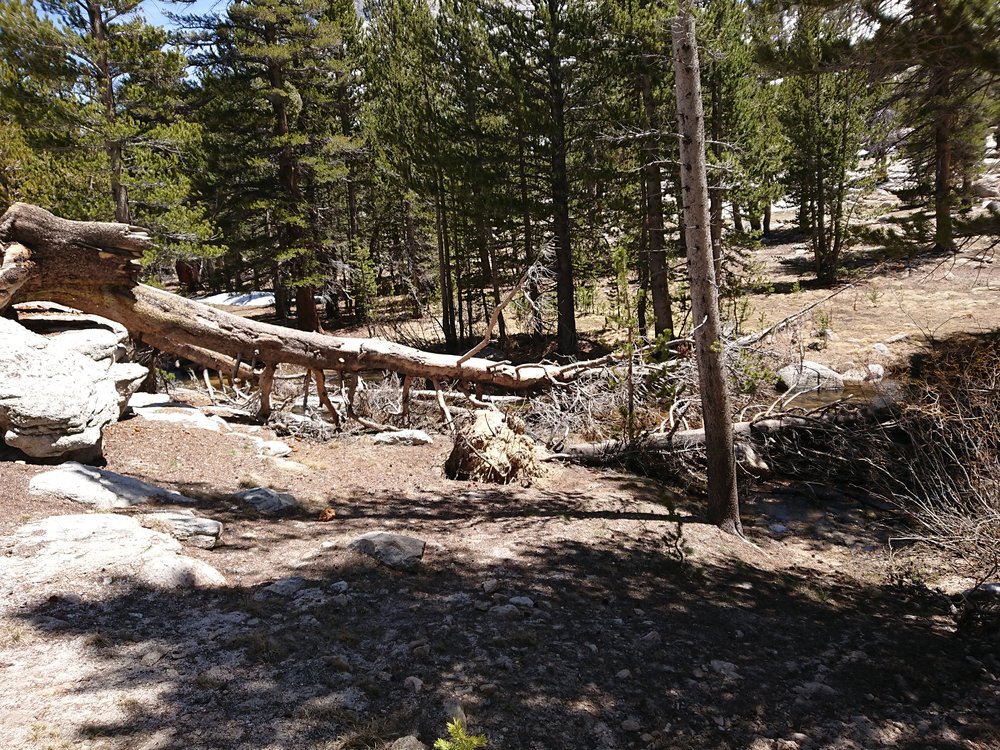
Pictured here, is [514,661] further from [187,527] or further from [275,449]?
[275,449]

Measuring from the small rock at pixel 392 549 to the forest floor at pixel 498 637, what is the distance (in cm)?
12

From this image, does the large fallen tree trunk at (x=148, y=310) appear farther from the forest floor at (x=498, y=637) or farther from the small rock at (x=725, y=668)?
the small rock at (x=725, y=668)

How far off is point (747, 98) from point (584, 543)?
14879 mm

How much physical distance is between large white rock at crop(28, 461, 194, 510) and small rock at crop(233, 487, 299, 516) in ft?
1.65

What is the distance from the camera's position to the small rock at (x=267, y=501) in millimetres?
6215

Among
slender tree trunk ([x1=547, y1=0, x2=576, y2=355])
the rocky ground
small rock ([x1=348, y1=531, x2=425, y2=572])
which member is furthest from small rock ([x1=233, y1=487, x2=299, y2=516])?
slender tree trunk ([x1=547, y1=0, x2=576, y2=355])

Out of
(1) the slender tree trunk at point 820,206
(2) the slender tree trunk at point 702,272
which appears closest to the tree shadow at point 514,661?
(2) the slender tree trunk at point 702,272

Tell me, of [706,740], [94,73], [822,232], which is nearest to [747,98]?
[822,232]

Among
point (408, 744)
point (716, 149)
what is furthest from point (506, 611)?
point (716, 149)

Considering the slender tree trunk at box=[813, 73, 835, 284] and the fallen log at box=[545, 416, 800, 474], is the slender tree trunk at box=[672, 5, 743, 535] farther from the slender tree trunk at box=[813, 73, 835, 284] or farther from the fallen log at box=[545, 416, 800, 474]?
the slender tree trunk at box=[813, 73, 835, 284]

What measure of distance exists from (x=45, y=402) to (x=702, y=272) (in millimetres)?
6066

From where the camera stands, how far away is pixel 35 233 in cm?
754

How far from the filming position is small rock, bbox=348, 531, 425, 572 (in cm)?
497

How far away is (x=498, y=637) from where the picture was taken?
4.04 meters
